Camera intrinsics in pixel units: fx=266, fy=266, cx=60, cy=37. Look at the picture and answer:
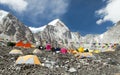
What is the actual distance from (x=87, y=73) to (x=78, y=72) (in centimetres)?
74

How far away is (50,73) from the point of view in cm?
1838

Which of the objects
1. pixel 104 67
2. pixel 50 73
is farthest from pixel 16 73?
pixel 104 67

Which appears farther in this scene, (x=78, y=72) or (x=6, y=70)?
(x=78, y=72)

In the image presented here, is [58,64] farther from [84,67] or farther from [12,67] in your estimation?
[12,67]

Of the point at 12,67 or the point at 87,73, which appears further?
the point at 87,73

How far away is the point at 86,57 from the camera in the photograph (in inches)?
1206

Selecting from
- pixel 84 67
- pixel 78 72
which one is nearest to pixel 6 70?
pixel 78 72

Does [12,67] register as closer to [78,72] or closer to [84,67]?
[78,72]

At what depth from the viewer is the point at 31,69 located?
62.9 ft

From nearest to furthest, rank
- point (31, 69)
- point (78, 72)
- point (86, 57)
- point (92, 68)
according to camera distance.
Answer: point (31, 69)
point (78, 72)
point (92, 68)
point (86, 57)

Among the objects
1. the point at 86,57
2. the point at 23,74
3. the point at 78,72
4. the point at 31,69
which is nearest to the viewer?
the point at 23,74

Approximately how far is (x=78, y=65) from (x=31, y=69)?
22.5 feet

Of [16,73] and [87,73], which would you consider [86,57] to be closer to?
[87,73]

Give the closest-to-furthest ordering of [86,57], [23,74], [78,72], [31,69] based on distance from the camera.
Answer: [23,74] → [31,69] → [78,72] → [86,57]
